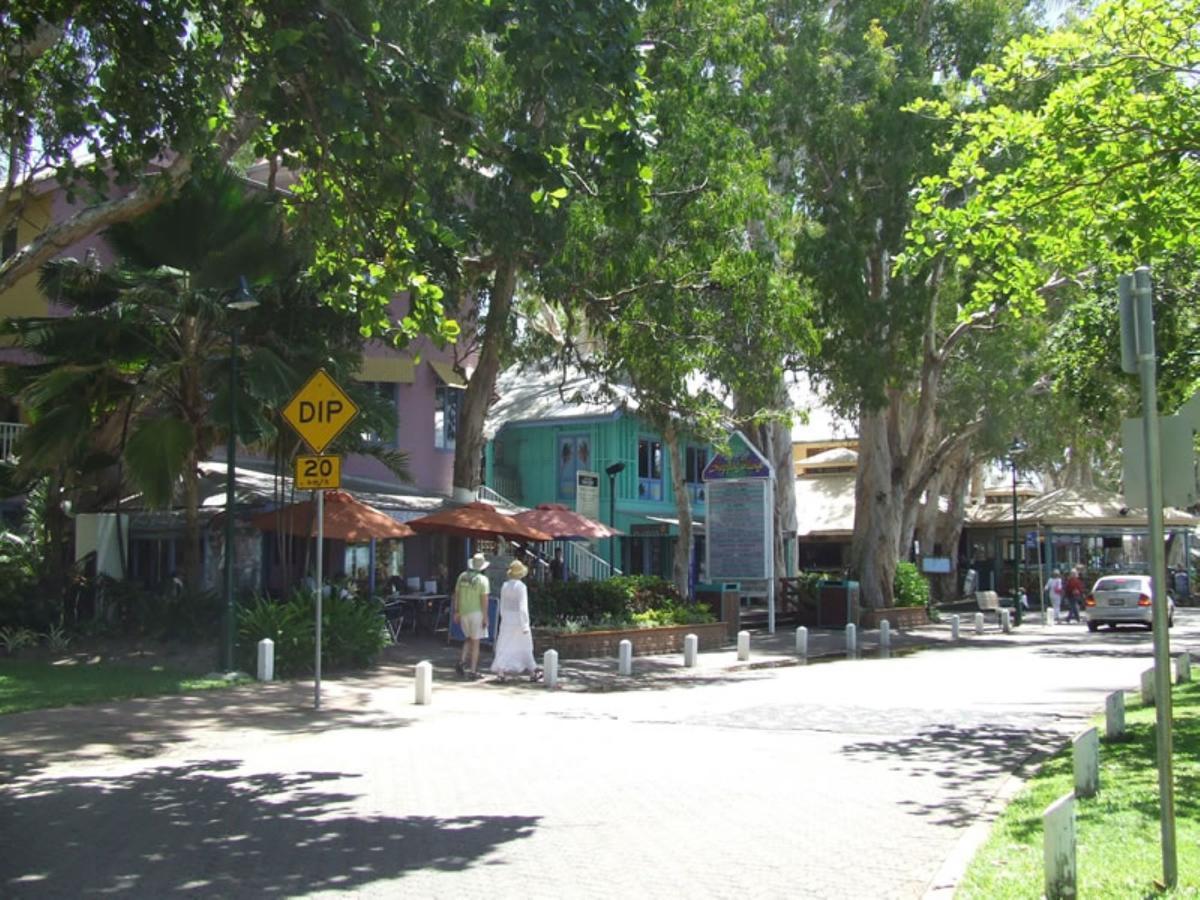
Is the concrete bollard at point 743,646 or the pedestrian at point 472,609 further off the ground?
the pedestrian at point 472,609

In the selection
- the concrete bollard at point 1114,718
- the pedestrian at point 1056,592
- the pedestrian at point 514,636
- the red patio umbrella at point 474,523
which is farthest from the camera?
the pedestrian at point 1056,592

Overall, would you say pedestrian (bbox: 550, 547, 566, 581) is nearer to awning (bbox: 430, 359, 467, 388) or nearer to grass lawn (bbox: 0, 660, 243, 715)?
awning (bbox: 430, 359, 467, 388)

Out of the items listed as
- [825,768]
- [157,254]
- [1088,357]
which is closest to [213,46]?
[157,254]

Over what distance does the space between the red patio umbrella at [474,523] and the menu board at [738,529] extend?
17.4ft

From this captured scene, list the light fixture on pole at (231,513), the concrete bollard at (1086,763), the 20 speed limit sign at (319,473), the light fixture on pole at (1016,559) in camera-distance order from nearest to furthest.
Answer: the concrete bollard at (1086,763) < the 20 speed limit sign at (319,473) < the light fixture on pole at (231,513) < the light fixture on pole at (1016,559)

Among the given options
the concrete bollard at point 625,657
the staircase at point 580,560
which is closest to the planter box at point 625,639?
the concrete bollard at point 625,657

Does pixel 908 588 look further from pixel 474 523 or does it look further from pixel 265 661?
pixel 265 661

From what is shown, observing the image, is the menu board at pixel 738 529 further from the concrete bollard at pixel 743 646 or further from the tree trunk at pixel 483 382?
the tree trunk at pixel 483 382

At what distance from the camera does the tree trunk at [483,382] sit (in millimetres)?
22609

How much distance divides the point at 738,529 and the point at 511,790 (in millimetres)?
18640

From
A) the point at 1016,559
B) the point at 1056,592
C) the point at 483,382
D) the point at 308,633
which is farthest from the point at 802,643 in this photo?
the point at 1056,592

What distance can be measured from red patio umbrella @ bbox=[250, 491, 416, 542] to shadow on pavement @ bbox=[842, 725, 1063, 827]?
11.3m

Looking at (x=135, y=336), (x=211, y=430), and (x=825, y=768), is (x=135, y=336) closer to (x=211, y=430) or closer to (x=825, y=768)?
(x=211, y=430)

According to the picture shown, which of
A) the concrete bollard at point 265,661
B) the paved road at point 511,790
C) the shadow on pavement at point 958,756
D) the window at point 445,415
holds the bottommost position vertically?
the shadow on pavement at point 958,756
